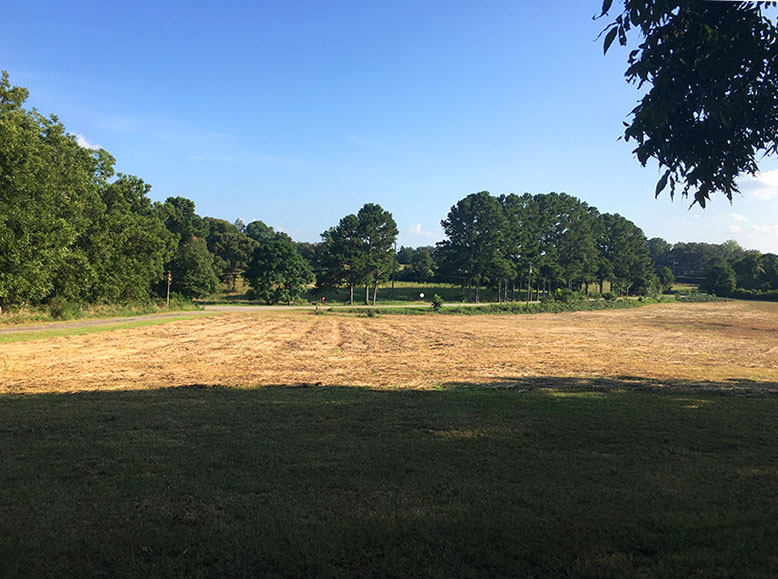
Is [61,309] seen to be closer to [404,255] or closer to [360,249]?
[360,249]

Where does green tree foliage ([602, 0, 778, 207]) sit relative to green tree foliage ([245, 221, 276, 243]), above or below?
below

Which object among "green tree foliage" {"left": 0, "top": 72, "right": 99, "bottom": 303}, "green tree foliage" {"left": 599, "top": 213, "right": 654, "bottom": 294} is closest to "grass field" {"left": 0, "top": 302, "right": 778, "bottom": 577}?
"green tree foliage" {"left": 0, "top": 72, "right": 99, "bottom": 303}

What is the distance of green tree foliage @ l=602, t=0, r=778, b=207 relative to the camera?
5895 millimetres

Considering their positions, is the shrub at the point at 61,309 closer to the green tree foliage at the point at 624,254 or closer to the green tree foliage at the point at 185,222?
the green tree foliage at the point at 185,222

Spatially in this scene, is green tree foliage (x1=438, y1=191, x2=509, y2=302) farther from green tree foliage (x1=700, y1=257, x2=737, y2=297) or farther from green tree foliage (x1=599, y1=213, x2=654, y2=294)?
green tree foliage (x1=700, y1=257, x2=737, y2=297)

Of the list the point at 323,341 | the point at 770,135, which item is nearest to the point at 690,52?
the point at 770,135

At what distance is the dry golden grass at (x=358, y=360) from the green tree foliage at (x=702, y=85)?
9.38 meters

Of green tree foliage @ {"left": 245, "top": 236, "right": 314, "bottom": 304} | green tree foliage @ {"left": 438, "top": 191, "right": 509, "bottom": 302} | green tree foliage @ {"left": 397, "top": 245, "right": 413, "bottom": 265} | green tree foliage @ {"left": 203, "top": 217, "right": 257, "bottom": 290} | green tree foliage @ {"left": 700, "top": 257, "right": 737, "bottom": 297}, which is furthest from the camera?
green tree foliage @ {"left": 397, "top": 245, "right": 413, "bottom": 265}

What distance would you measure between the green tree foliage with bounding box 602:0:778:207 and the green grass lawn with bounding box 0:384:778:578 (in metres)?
3.97

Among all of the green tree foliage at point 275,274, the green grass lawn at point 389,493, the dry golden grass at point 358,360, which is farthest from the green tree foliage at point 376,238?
the green grass lawn at point 389,493

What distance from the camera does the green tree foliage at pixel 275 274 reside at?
73.8m

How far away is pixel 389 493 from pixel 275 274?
70818mm

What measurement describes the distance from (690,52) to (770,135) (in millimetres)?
1769

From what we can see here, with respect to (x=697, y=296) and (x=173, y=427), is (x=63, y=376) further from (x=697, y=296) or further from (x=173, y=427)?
(x=697, y=296)
